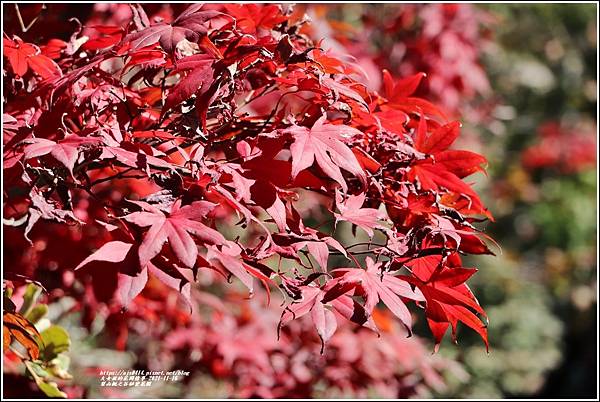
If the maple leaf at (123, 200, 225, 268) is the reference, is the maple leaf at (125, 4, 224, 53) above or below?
above

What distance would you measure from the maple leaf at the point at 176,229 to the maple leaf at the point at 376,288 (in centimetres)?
20

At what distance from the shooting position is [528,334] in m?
5.35

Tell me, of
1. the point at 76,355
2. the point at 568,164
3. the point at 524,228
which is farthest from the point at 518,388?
the point at 76,355

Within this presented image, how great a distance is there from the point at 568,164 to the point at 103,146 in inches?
255

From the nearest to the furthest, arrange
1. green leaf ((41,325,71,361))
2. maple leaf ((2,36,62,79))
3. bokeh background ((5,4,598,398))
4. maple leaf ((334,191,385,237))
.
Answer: maple leaf ((334,191,385,237)) → maple leaf ((2,36,62,79)) → green leaf ((41,325,71,361)) → bokeh background ((5,4,598,398))

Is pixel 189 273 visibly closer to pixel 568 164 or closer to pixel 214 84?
pixel 214 84

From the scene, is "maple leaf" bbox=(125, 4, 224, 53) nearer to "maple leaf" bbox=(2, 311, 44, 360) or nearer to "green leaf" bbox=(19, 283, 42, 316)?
"maple leaf" bbox=(2, 311, 44, 360)

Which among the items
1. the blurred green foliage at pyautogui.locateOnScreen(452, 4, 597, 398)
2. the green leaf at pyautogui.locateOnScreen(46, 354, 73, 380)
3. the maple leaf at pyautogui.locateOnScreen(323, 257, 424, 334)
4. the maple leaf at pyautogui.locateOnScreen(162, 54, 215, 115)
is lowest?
the blurred green foliage at pyautogui.locateOnScreen(452, 4, 597, 398)

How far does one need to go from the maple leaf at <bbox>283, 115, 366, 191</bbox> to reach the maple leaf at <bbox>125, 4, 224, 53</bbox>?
0.66ft

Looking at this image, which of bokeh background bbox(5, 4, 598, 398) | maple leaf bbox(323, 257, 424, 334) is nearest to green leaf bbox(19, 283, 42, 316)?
maple leaf bbox(323, 257, 424, 334)

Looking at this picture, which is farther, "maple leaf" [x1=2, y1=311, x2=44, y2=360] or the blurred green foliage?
the blurred green foliage

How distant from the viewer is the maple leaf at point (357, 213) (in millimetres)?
1112

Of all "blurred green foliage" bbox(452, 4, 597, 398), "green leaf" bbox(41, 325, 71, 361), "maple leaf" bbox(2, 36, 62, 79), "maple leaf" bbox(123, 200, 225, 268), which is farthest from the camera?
"blurred green foliage" bbox(452, 4, 597, 398)

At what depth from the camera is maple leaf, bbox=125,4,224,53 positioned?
3.48ft
